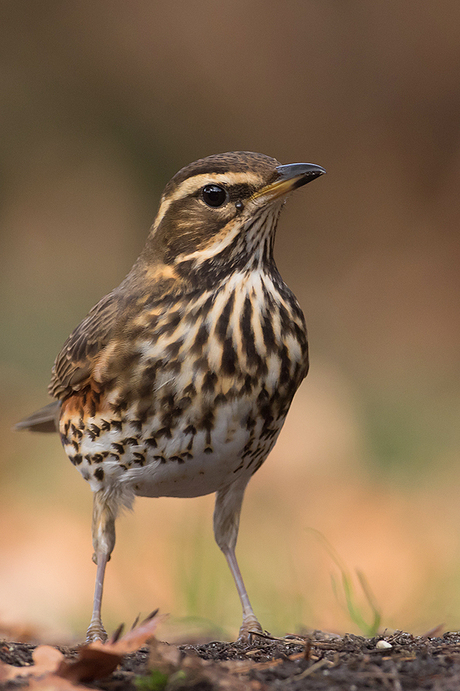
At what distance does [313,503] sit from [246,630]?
382 centimetres

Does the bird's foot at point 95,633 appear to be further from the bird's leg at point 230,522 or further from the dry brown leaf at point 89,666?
the dry brown leaf at point 89,666

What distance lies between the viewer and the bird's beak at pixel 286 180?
10.4 ft

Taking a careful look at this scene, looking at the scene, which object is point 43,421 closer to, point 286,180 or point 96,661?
point 286,180

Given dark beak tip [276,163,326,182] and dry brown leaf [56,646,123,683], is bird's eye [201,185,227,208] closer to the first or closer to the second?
dark beak tip [276,163,326,182]

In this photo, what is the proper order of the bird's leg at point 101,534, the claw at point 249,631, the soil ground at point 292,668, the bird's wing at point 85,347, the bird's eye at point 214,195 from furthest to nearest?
the bird's leg at point 101,534, the bird's wing at point 85,347, the claw at point 249,631, the bird's eye at point 214,195, the soil ground at point 292,668

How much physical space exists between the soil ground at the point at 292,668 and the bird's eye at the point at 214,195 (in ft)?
5.42

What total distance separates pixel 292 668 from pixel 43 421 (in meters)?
2.58

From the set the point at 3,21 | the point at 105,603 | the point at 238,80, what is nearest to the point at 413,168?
the point at 238,80

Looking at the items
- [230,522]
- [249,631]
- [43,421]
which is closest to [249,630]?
[249,631]

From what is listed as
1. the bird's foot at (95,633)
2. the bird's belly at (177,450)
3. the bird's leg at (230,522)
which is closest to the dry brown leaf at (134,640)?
the bird's belly at (177,450)

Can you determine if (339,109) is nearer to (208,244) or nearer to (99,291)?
(99,291)

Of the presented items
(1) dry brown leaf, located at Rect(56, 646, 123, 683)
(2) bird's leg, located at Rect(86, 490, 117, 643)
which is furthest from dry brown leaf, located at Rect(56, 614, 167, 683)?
(2) bird's leg, located at Rect(86, 490, 117, 643)

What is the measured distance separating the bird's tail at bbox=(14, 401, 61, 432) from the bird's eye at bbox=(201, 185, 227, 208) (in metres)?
1.69

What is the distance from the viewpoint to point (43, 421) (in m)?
4.66
